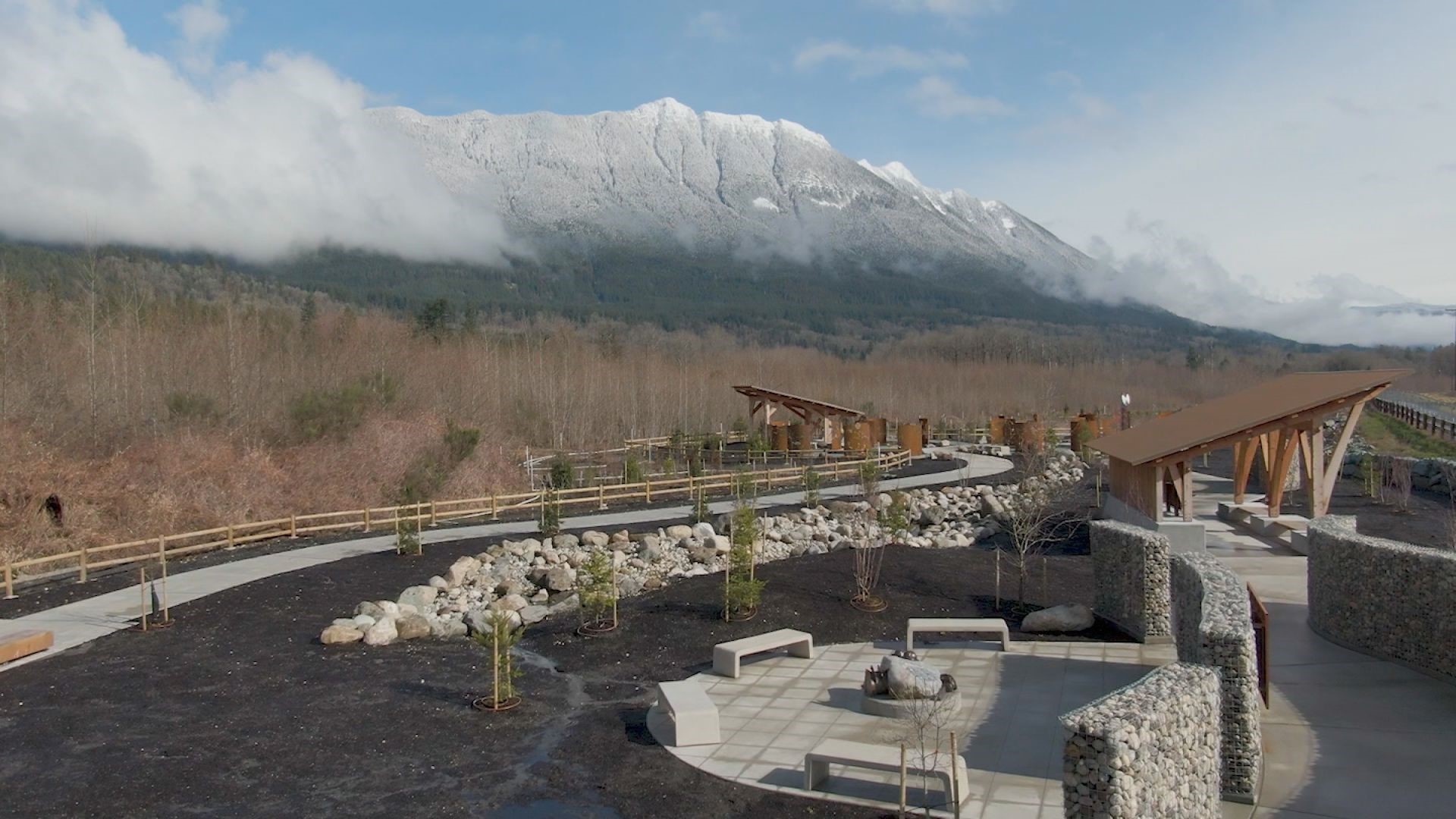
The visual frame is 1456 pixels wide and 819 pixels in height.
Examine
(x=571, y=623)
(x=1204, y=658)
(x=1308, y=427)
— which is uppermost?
(x=1308, y=427)

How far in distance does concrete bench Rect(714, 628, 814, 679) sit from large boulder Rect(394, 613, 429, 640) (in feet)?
13.7

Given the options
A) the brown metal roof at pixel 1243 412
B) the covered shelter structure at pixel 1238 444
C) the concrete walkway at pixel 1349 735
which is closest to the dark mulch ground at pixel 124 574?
the covered shelter structure at pixel 1238 444

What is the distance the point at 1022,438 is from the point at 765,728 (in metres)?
35.9

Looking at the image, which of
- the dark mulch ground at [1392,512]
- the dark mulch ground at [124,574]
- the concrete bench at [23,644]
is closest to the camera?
the concrete bench at [23,644]

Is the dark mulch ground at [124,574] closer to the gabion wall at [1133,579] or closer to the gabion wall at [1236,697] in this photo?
the gabion wall at [1133,579]

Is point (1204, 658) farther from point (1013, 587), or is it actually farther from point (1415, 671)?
point (1013, 587)

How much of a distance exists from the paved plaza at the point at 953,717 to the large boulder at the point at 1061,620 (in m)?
0.61

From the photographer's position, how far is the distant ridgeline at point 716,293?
129375 millimetres

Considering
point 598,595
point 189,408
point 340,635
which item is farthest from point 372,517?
point 598,595

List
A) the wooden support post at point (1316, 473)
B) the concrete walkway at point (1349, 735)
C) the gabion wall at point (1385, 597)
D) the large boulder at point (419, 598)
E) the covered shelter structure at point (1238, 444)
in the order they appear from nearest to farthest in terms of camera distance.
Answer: the concrete walkway at point (1349, 735) → the gabion wall at point (1385, 597) → the large boulder at point (419, 598) → the covered shelter structure at point (1238, 444) → the wooden support post at point (1316, 473)

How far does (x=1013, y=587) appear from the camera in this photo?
1574 cm

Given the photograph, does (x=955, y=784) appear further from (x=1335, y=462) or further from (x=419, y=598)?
(x=1335, y=462)

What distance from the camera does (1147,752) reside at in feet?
A: 19.5

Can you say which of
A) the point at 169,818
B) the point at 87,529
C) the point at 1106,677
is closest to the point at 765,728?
the point at 1106,677
